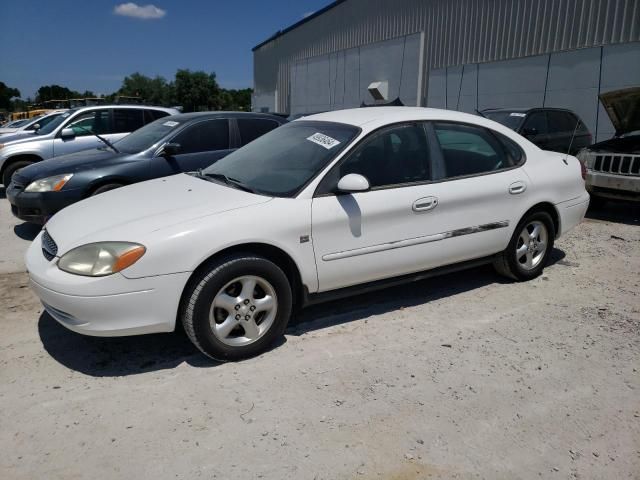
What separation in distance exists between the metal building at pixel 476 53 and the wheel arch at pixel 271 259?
37.4ft

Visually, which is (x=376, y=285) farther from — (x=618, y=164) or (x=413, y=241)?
(x=618, y=164)

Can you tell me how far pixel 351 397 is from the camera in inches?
117

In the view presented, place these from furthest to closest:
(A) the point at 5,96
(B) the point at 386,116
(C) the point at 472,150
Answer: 1. (A) the point at 5,96
2. (C) the point at 472,150
3. (B) the point at 386,116

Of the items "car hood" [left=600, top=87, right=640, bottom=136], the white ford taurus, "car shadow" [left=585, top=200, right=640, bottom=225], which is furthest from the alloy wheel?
"car shadow" [left=585, top=200, right=640, bottom=225]

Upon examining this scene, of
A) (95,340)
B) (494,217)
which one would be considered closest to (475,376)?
(494,217)

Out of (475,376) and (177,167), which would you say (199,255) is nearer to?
(475,376)

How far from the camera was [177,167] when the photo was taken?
A: 6.27 m

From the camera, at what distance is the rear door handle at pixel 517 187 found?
4395mm

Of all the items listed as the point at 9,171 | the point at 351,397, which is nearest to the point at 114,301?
the point at 351,397

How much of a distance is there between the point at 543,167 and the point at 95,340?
3966 millimetres

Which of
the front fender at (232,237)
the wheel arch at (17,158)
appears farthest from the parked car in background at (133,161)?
the front fender at (232,237)

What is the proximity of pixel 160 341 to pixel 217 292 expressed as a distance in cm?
81

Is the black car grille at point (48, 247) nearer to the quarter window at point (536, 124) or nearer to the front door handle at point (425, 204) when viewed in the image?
the front door handle at point (425, 204)

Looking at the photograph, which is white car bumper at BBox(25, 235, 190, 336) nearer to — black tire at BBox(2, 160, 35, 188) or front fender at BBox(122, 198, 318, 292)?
front fender at BBox(122, 198, 318, 292)
